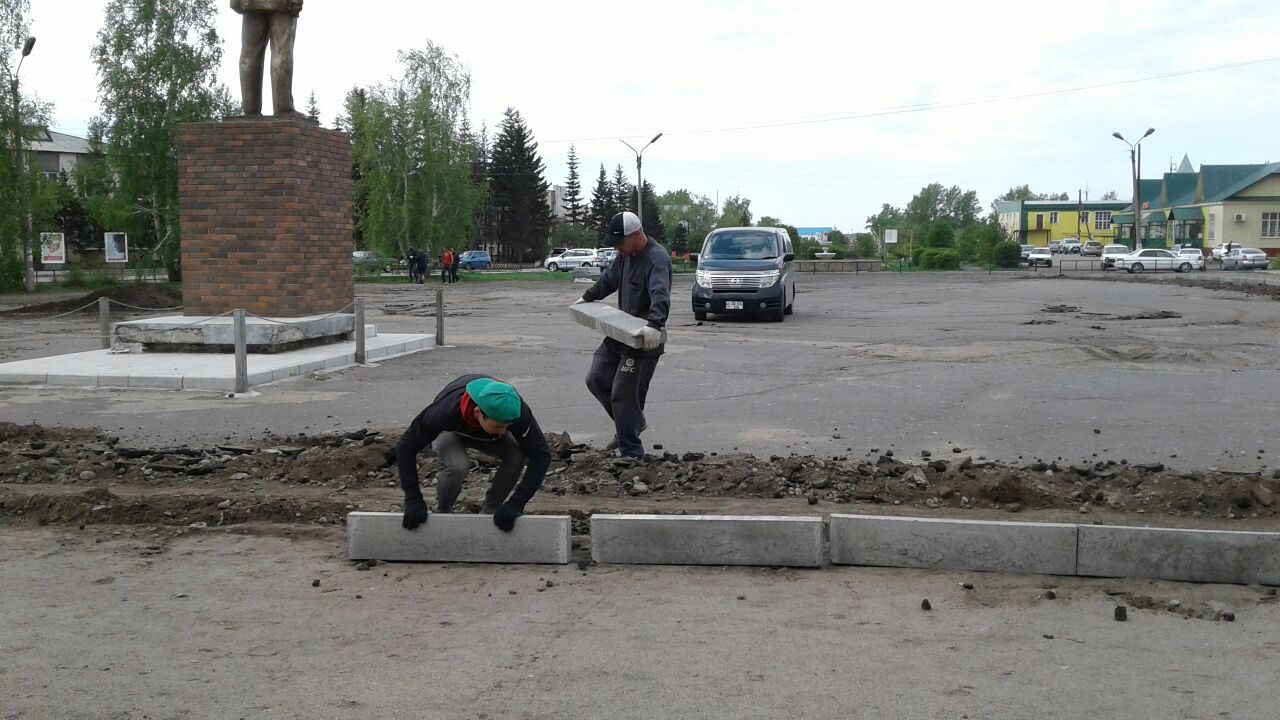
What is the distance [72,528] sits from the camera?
676 centimetres

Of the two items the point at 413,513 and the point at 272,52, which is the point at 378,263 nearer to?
the point at 272,52

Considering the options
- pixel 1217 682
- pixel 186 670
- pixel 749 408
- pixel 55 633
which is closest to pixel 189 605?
pixel 55 633

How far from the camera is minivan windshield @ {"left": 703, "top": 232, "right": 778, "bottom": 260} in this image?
23.3 m

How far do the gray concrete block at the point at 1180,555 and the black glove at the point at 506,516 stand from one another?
305 centimetres

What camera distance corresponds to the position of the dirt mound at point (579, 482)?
692 cm

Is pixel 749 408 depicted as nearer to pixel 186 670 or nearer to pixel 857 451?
pixel 857 451

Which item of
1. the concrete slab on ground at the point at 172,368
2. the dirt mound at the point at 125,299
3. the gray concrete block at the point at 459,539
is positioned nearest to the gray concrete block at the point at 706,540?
the gray concrete block at the point at 459,539

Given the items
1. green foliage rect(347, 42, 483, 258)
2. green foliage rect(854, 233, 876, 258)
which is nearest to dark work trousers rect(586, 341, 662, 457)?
green foliage rect(347, 42, 483, 258)

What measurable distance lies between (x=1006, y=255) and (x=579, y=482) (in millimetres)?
63490

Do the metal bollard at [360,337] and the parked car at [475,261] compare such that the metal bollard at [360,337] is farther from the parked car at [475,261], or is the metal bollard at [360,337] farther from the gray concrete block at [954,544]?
the parked car at [475,261]

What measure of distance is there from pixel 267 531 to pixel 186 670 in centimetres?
236

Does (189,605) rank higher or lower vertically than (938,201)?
lower

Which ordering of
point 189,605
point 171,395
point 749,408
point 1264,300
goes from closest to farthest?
point 189,605, point 749,408, point 171,395, point 1264,300

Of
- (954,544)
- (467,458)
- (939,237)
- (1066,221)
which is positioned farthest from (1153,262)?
(1066,221)
